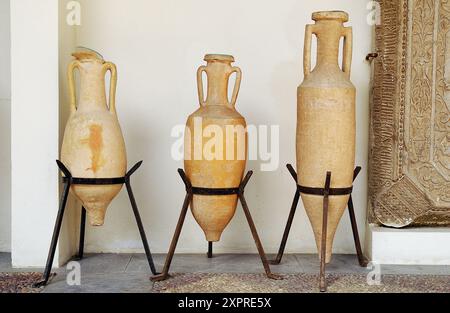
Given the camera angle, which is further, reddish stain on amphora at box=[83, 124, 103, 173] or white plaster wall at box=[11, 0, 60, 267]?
white plaster wall at box=[11, 0, 60, 267]

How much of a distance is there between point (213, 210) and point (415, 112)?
1405 millimetres

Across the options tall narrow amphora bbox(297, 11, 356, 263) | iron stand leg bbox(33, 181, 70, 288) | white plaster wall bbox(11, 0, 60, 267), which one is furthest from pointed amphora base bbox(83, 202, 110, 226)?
tall narrow amphora bbox(297, 11, 356, 263)

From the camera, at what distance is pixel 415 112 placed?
372 cm

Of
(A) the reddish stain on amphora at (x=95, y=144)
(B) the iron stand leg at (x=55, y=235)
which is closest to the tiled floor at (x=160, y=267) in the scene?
(B) the iron stand leg at (x=55, y=235)

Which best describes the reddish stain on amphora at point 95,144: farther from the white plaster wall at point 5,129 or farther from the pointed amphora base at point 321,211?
the pointed amphora base at point 321,211

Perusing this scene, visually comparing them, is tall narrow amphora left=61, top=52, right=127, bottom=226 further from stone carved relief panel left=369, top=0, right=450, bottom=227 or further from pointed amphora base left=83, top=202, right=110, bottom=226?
stone carved relief panel left=369, top=0, right=450, bottom=227

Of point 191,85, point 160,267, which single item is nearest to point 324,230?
point 160,267

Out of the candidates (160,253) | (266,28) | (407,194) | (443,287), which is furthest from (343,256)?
(266,28)

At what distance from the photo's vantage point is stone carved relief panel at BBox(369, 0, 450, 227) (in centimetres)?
369

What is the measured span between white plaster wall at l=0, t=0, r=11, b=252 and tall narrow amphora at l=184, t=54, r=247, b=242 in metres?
1.35

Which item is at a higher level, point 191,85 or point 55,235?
point 191,85

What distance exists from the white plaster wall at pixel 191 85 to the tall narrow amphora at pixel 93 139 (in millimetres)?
611

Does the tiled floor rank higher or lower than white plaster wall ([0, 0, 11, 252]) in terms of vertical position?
lower

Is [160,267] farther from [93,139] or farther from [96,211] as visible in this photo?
[93,139]
